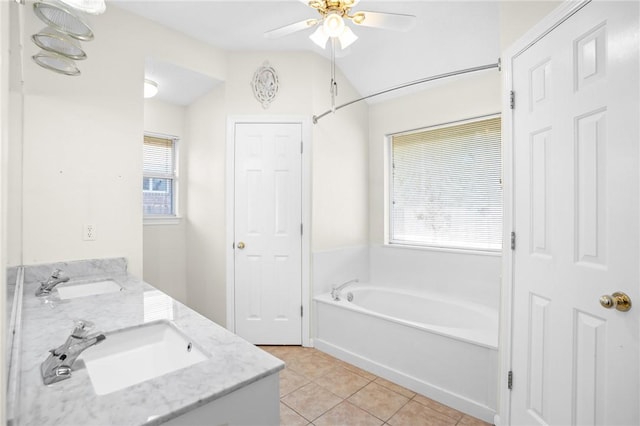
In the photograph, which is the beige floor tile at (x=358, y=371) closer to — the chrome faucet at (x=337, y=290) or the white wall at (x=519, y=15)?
the chrome faucet at (x=337, y=290)

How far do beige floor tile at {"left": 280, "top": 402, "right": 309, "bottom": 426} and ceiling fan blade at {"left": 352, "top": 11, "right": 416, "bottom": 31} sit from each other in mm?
2317

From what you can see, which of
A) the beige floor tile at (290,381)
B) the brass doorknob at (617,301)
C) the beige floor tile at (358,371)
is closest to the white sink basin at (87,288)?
the beige floor tile at (290,381)

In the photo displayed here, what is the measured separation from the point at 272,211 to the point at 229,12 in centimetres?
165

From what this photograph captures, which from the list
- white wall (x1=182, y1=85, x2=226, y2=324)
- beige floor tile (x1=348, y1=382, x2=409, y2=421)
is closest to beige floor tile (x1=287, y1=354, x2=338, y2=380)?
beige floor tile (x1=348, y1=382, x2=409, y2=421)

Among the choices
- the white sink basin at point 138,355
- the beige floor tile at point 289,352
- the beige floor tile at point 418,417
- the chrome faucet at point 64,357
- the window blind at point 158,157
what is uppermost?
the window blind at point 158,157

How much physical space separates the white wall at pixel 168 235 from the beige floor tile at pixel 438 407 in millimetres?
2634

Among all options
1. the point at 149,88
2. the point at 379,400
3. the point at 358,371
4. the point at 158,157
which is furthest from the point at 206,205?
the point at 379,400

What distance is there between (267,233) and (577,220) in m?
2.32

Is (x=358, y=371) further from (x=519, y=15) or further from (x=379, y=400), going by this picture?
(x=519, y=15)

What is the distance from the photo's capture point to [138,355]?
119cm

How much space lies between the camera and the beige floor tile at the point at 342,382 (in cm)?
223

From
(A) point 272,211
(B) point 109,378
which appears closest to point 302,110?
(A) point 272,211

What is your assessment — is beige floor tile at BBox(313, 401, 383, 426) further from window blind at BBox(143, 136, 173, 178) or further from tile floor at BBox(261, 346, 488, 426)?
window blind at BBox(143, 136, 173, 178)

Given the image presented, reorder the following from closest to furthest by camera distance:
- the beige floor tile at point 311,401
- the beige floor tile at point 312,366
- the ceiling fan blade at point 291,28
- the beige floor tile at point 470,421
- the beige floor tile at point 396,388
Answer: the ceiling fan blade at point 291,28, the beige floor tile at point 470,421, the beige floor tile at point 311,401, the beige floor tile at point 396,388, the beige floor tile at point 312,366
